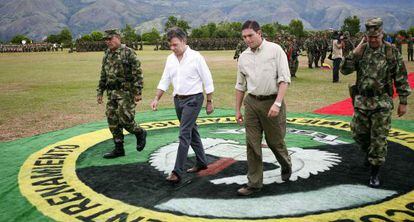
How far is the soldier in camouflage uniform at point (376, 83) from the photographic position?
459 centimetres

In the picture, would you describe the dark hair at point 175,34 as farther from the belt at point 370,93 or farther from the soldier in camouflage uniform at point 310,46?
the soldier in camouflage uniform at point 310,46

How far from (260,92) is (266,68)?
260mm

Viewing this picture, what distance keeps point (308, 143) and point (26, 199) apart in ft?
13.7

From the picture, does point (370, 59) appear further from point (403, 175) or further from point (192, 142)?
point (192, 142)

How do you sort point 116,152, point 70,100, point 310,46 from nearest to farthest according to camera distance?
point 116,152
point 70,100
point 310,46

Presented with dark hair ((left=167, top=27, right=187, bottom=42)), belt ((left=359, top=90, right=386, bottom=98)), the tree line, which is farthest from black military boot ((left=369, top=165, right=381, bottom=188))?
the tree line

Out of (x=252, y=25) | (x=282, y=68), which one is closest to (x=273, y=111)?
(x=282, y=68)

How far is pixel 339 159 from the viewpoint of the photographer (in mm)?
5820

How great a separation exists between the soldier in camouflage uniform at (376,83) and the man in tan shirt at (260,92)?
0.95 m

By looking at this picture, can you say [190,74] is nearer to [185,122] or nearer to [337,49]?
[185,122]

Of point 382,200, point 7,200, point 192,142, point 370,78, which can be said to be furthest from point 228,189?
point 7,200

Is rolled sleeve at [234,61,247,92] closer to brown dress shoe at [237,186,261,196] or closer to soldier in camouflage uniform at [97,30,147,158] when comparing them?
brown dress shoe at [237,186,261,196]

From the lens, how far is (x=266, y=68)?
4.39m

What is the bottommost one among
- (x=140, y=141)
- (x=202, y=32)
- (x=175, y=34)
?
(x=140, y=141)
